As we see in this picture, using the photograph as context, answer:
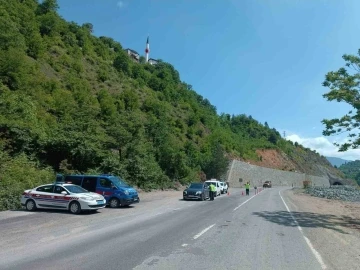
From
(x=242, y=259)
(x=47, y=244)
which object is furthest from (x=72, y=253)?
(x=242, y=259)

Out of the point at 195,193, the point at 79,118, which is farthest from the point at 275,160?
the point at 79,118

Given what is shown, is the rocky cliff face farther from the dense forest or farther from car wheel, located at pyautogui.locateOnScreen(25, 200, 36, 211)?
car wheel, located at pyautogui.locateOnScreen(25, 200, 36, 211)

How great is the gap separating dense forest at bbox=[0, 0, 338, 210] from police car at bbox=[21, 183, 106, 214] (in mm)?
1440

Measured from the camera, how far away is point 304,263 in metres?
8.29

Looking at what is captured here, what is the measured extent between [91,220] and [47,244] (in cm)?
575

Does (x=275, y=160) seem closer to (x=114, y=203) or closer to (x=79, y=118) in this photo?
(x=79, y=118)

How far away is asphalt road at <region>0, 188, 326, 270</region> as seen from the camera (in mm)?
7863

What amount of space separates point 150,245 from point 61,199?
969 centimetres

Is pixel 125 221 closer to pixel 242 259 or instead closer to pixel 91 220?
pixel 91 220

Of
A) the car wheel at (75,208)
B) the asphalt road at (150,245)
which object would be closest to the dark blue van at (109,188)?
the car wheel at (75,208)

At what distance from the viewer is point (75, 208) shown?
58.2 feet

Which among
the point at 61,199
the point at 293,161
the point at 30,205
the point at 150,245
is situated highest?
the point at 293,161

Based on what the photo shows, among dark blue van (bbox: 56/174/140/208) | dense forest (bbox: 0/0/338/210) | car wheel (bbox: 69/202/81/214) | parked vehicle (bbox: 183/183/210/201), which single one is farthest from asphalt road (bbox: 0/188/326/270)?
parked vehicle (bbox: 183/183/210/201)

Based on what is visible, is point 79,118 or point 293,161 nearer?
point 79,118
